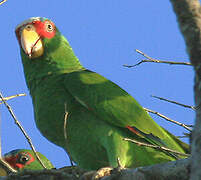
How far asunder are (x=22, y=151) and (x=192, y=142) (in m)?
3.46

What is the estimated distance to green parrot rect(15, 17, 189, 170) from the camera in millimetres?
3361

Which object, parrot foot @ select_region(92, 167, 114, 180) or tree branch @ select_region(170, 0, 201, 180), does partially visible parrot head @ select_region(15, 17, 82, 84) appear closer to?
parrot foot @ select_region(92, 167, 114, 180)

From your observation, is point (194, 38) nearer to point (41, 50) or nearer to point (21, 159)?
point (41, 50)

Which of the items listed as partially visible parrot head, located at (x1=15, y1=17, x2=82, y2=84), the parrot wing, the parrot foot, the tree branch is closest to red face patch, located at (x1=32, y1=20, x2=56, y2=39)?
partially visible parrot head, located at (x1=15, y1=17, x2=82, y2=84)

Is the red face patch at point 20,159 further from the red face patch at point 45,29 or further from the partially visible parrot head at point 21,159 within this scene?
the red face patch at point 45,29

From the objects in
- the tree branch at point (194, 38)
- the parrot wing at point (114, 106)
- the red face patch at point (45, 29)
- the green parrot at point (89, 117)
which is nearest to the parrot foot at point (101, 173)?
the green parrot at point (89, 117)

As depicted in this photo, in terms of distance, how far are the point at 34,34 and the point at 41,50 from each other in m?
0.17

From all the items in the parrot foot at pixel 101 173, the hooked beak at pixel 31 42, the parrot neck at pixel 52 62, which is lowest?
the parrot foot at pixel 101 173

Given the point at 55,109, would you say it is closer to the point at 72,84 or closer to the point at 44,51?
the point at 72,84

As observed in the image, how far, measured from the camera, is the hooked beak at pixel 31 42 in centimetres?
393

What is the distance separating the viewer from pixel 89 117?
344cm

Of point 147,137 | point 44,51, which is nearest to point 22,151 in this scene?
point 44,51

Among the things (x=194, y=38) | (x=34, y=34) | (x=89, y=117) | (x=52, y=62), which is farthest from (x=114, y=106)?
(x=194, y=38)

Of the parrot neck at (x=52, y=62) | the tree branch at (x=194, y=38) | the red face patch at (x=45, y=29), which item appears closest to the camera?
the tree branch at (x=194, y=38)
